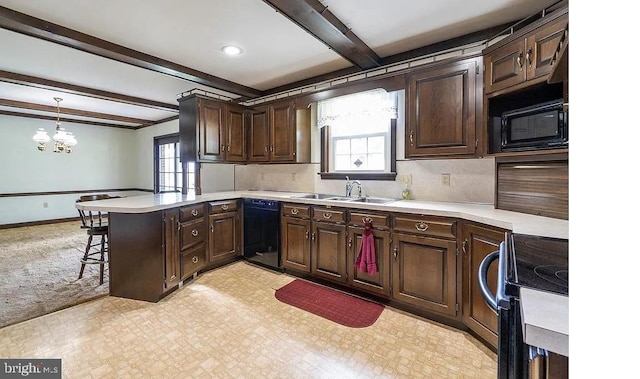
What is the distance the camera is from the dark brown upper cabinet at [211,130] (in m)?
3.49

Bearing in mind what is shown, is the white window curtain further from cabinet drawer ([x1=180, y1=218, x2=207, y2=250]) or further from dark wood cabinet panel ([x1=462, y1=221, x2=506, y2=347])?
cabinet drawer ([x1=180, y1=218, x2=207, y2=250])

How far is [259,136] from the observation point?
388 centimetres

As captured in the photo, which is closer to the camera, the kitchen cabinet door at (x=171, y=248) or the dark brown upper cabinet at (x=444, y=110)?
the dark brown upper cabinet at (x=444, y=110)

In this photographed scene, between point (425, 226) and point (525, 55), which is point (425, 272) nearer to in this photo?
point (425, 226)

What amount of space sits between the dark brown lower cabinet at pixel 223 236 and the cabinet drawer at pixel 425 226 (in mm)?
2112

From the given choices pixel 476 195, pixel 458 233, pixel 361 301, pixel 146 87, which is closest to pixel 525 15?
pixel 476 195

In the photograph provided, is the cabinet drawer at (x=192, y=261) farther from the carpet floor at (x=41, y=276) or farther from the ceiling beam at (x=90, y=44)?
the ceiling beam at (x=90, y=44)

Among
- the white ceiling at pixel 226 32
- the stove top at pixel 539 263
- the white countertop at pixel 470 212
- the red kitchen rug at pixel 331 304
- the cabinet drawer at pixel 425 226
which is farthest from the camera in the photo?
the red kitchen rug at pixel 331 304

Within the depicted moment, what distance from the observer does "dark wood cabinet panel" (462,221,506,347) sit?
1.86m

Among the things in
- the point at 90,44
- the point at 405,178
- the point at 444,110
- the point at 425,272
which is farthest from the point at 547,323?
the point at 90,44

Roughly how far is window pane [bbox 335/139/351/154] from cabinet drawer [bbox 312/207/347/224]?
95 cm

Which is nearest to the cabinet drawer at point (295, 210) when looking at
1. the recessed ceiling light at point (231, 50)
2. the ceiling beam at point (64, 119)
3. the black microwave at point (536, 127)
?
the recessed ceiling light at point (231, 50)

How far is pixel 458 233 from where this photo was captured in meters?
2.13
